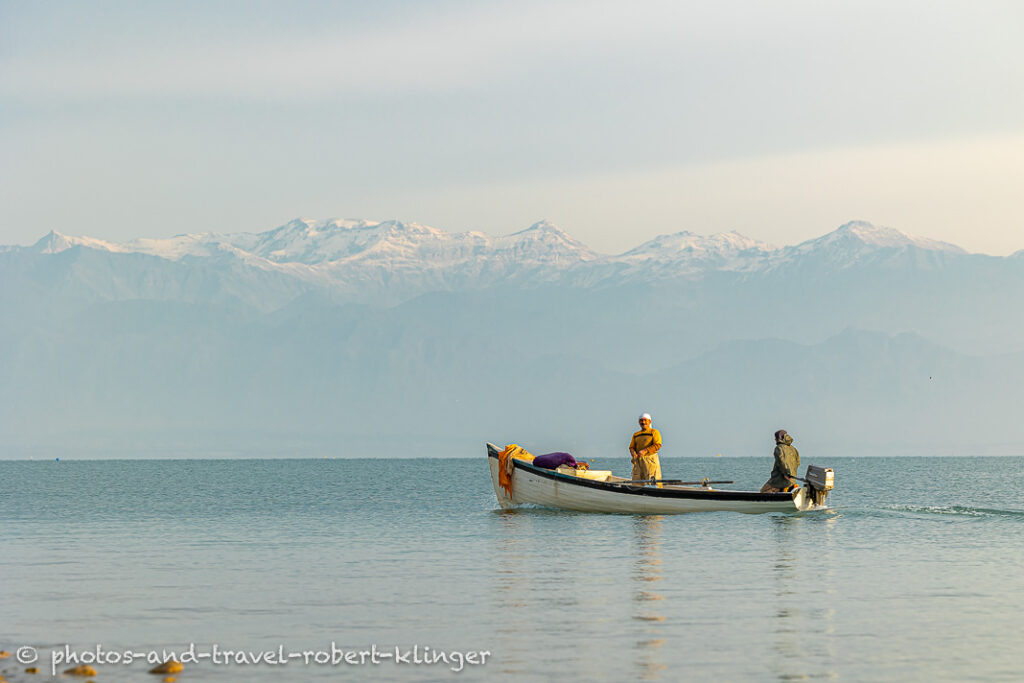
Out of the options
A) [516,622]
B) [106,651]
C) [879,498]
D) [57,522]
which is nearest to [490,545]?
[516,622]

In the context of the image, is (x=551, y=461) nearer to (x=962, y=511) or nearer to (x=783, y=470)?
(x=783, y=470)

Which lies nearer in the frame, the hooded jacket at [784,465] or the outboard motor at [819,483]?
the hooded jacket at [784,465]

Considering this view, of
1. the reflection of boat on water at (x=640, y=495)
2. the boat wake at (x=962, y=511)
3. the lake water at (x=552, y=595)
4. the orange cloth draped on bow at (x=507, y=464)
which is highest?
the orange cloth draped on bow at (x=507, y=464)

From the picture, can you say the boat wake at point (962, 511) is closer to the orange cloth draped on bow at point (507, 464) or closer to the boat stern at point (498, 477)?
the orange cloth draped on bow at point (507, 464)

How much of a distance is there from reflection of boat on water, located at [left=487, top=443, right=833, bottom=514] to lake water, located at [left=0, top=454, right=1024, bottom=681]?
2.17ft

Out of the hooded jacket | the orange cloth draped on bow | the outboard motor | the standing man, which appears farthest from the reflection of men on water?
A: the orange cloth draped on bow

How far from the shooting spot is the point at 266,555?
34.8 m

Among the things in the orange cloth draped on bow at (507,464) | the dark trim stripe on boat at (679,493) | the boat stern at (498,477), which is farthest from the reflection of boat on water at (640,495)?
the boat stern at (498,477)

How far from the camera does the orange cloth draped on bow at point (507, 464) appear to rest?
1822 inches

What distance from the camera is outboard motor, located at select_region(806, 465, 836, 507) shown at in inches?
1693

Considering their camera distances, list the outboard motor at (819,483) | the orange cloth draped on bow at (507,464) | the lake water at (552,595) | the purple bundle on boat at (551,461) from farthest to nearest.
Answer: the orange cloth draped on bow at (507,464) < the purple bundle on boat at (551,461) < the outboard motor at (819,483) < the lake water at (552,595)

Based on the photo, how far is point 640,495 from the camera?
42500 mm

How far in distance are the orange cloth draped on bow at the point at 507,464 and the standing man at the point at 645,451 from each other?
15.8 ft

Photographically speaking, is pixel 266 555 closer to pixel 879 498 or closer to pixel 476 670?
pixel 476 670
